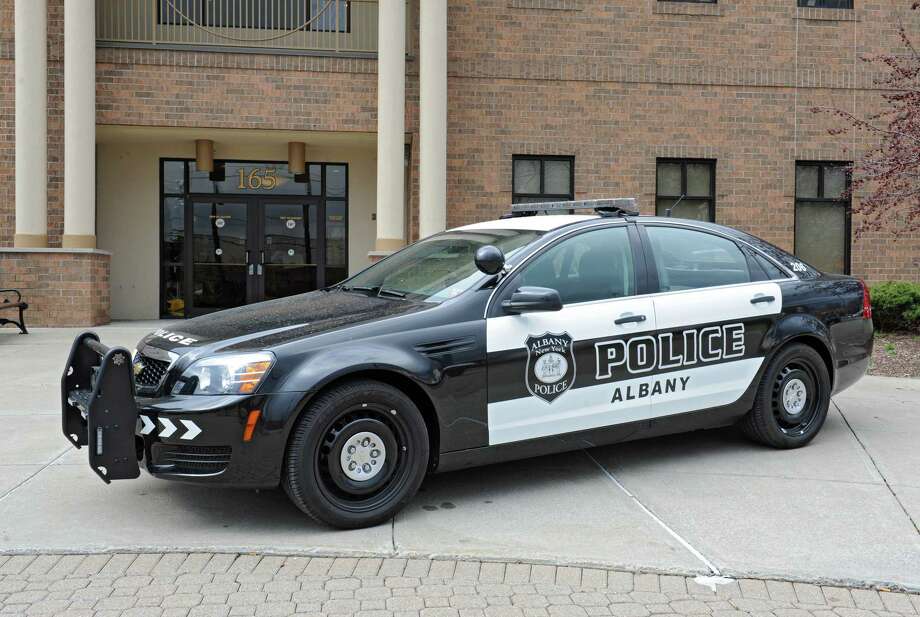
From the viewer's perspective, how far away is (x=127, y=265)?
16703 millimetres

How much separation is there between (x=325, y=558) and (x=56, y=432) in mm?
3509

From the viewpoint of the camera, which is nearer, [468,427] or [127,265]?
[468,427]

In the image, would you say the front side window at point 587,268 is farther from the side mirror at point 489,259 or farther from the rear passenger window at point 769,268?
the rear passenger window at point 769,268

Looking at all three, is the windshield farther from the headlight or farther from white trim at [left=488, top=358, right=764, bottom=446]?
the headlight

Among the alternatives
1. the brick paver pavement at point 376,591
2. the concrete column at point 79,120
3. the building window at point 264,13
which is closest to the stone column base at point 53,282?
the concrete column at point 79,120

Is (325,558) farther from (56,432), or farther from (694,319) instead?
(56,432)

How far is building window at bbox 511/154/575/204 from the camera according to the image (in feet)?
50.9

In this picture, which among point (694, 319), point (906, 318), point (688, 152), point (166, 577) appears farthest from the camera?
point (688, 152)

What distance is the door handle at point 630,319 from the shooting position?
546 centimetres

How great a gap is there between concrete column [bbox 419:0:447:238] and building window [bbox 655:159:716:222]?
3881mm

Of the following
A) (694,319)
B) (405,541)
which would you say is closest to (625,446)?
(694,319)

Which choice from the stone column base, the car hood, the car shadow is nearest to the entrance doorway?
the stone column base

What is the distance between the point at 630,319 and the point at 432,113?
31.5 feet

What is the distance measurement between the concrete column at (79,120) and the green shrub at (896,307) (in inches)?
465
